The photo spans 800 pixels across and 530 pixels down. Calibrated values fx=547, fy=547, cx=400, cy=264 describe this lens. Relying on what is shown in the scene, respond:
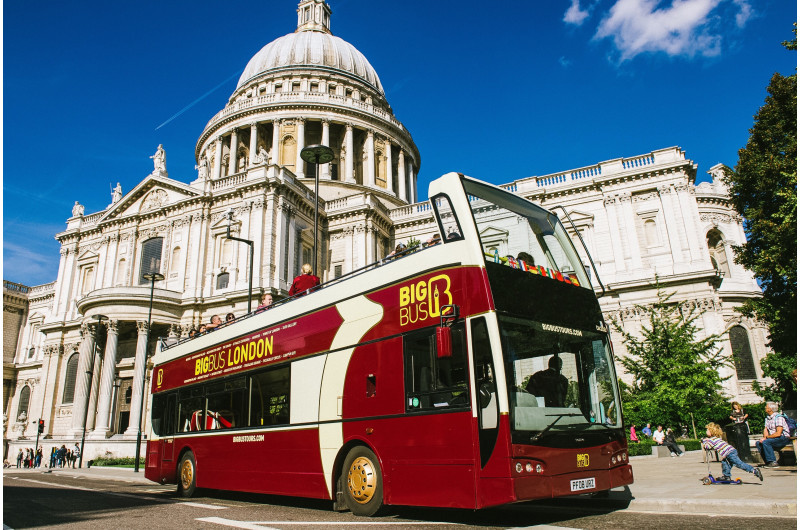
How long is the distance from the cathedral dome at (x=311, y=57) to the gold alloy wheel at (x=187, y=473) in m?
48.8

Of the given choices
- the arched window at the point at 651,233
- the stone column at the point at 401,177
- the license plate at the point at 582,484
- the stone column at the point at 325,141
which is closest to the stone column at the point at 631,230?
the arched window at the point at 651,233

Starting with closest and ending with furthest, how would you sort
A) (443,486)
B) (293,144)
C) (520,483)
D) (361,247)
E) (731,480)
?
(520,483)
(443,486)
(731,480)
(361,247)
(293,144)

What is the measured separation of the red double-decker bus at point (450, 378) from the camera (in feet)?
21.6

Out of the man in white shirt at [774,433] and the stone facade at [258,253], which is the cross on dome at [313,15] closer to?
the stone facade at [258,253]

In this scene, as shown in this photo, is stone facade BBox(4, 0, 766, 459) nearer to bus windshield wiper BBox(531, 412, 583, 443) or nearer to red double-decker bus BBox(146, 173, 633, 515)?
red double-decker bus BBox(146, 173, 633, 515)

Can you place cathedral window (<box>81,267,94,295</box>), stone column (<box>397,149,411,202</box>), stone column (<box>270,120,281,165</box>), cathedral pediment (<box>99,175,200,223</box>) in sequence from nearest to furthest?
cathedral pediment (<box>99,175,200,223</box>) → cathedral window (<box>81,267,94,295</box>) → stone column (<box>270,120,281,165</box>) → stone column (<box>397,149,411,202</box>)

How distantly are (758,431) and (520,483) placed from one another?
75.7ft

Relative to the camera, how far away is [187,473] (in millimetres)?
12133

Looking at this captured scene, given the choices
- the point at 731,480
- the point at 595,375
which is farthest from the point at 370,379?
the point at 731,480

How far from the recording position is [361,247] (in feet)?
122

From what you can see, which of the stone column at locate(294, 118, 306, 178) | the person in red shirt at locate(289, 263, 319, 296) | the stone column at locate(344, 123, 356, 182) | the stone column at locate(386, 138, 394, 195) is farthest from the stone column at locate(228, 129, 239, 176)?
the person in red shirt at locate(289, 263, 319, 296)

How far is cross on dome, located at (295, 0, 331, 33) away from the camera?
2566 inches

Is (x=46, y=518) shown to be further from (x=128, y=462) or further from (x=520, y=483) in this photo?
(x=128, y=462)

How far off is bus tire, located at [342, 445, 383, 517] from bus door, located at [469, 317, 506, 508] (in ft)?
5.95
